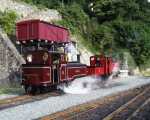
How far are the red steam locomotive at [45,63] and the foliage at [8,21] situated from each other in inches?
71.8

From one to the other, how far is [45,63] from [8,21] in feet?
47.3

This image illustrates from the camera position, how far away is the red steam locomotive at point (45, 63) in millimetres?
24438

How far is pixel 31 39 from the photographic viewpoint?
35531 millimetres

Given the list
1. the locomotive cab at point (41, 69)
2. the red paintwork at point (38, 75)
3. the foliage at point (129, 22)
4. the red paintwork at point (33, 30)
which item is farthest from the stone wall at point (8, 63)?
the foliage at point (129, 22)

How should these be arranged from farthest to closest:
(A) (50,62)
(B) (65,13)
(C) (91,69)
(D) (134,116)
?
(B) (65,13), (C) (91,69), (A) (50,62), (D) (134,116)

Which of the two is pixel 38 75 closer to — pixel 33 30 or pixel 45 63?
pixel 45 63

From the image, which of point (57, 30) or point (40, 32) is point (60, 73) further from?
point (57, 30)

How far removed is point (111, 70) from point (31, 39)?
691cm

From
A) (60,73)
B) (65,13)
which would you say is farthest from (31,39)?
(65,13)

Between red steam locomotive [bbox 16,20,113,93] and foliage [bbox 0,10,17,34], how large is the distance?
1.82m

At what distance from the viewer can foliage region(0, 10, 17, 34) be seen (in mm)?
37594

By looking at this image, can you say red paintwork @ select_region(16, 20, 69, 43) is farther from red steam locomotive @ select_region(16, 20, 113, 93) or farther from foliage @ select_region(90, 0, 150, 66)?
foliage @ select_region(90, 0, 150, 66)

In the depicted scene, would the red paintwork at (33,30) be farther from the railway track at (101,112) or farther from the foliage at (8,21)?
the railway track at (101,112)

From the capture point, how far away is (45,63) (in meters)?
24.5
